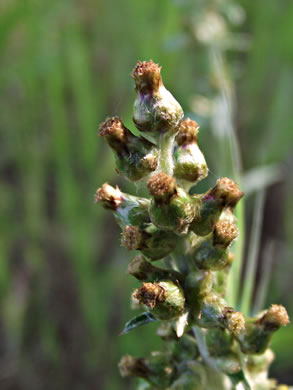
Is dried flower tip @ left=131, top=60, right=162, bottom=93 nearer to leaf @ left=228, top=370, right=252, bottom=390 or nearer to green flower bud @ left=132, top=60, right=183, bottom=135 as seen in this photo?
green flower bud @ left=132, top=60, right=183, bottom=135

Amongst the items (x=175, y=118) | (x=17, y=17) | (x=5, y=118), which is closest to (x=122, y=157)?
(x=175, y=118)

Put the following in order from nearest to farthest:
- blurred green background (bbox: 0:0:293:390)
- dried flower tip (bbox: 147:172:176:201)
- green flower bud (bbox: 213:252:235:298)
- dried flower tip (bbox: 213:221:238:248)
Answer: dried flower tip (bbox: 147:172:176:201), dried flower tip (bbox: 213:221:238:248), green flower bud (bbox: 213:252:235:298), blurred green background (bbox: 0:0:293:390)

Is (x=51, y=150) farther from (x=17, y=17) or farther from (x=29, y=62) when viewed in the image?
(x=17, y=17)

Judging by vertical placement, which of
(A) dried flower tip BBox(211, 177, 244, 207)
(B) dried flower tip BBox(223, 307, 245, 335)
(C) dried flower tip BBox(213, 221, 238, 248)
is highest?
(A) dried flower tip BBox(211, 177, 244, 207)

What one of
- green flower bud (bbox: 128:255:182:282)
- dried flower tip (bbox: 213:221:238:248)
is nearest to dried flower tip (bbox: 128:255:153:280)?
green flower bud (bbox: 128:255:182:282)

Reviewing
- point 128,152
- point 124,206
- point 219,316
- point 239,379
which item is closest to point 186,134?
point 128,152

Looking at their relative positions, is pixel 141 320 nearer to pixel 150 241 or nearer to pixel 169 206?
pixel 150 241
